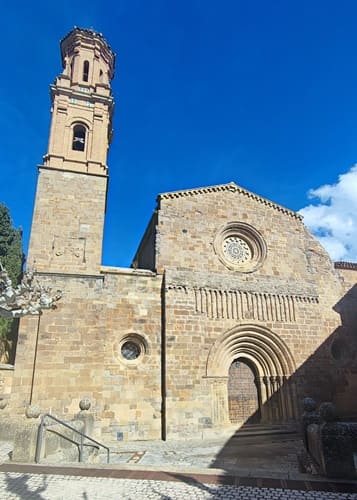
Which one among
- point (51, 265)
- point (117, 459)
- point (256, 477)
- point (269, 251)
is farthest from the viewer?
point (269, 251)

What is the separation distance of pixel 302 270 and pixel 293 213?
312 centimetres

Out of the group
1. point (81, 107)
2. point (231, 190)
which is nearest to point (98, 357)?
point (231, 190)

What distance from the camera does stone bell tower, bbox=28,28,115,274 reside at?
13.0m

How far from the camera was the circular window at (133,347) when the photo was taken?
12672mm

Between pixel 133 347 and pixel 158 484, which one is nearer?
pixel 158 484

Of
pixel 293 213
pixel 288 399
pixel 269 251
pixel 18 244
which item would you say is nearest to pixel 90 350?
pixel 288 399

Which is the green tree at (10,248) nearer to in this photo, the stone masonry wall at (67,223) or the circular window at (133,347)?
the stone masonry wall at (67,223)

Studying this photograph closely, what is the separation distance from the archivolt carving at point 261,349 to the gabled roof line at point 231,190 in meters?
6.33

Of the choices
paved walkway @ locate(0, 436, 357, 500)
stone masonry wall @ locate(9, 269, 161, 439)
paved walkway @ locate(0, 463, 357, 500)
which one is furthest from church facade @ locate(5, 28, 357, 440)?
paved walkway @ locate(0, 463, 357, 500)

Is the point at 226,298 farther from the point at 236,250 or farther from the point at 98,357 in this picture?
the point at 98,357

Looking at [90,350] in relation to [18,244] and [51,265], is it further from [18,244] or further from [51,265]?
[18,244]

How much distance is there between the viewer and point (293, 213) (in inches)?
690

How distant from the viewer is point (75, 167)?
1476 centimetres

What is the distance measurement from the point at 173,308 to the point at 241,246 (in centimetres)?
495
